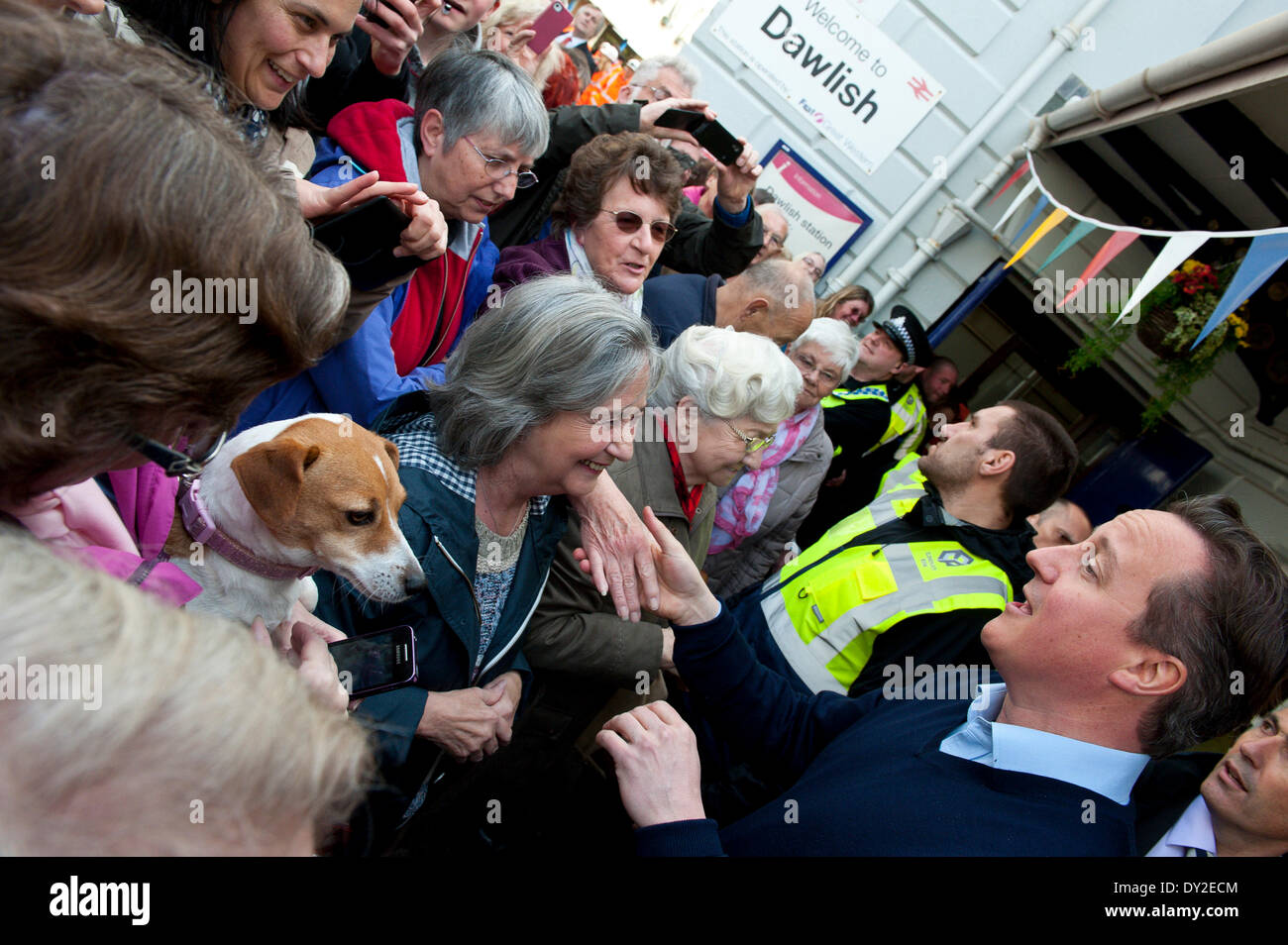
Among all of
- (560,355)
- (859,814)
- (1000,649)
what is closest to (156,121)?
(560,355)

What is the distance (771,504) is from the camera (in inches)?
156

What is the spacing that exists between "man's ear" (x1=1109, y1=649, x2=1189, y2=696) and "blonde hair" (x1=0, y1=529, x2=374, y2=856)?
1.71 m

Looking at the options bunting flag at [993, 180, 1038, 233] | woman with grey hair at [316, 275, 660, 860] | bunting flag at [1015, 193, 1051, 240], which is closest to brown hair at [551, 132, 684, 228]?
woman with grey hair at [316, 275, 660, 860]

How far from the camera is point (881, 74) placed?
24.2 feet

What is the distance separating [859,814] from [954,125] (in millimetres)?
7464

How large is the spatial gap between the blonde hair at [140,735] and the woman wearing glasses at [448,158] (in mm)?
1729

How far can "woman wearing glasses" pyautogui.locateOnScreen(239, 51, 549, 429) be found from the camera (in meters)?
2.50

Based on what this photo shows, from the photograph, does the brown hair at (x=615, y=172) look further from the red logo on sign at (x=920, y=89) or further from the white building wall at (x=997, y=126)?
the red logo on sign at (x=920, y=89)

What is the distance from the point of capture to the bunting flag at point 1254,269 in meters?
3.13

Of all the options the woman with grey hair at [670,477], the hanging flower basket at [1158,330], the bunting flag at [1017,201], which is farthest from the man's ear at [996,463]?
the bunting flag at [1017,201]

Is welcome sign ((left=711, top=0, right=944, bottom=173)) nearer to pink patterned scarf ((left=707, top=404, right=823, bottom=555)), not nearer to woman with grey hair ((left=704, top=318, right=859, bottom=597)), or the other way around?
woman with grey hair ((left=704, top=318, right=859, bottom=597))

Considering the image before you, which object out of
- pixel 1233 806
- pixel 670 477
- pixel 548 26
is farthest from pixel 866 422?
pixel 1233 806

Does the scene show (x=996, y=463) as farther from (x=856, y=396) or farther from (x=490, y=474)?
(x=856, y=396)

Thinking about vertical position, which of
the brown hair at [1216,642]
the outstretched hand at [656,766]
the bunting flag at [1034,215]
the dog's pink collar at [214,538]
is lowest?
the dog's pink collar at [214,538]
